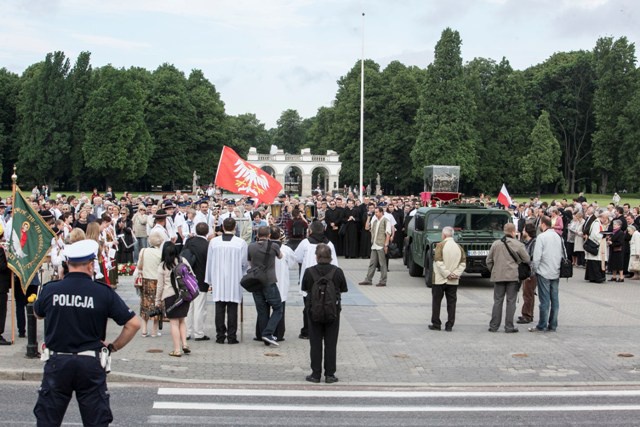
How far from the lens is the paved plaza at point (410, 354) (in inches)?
422

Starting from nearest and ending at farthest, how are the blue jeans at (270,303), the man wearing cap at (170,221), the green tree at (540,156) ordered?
the blue jeans at (270,303) → the man wearing cap at (170,221) → the green tree at (540,156)

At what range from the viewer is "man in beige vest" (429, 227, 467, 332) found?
1398cm

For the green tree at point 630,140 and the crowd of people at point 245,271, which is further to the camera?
the green tree at point 630,140

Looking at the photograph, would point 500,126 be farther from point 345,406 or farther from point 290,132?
point 290,132

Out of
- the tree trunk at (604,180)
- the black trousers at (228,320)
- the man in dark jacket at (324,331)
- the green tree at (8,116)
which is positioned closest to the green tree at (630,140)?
the tree trunk at (604,180)

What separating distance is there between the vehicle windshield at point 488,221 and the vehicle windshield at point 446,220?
261 millimetres

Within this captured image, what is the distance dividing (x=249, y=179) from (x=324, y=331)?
Answer: 11.2m

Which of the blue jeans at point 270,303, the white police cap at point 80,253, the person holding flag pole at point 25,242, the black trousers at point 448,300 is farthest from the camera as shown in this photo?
the black trousers at point 448,300

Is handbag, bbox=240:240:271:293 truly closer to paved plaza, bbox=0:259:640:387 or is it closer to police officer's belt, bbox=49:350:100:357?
paved plaza, bbox=0:259:640:387

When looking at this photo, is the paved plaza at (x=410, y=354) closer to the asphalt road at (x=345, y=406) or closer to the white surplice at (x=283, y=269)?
the asphalt road at (x=345, y=406)

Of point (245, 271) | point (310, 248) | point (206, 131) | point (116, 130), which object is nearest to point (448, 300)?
point (310, 248)

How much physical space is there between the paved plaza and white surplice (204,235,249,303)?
826 mm

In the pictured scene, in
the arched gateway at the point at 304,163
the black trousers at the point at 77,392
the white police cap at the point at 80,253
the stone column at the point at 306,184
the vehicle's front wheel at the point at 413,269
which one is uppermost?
the arched gateway at the point at 304,163

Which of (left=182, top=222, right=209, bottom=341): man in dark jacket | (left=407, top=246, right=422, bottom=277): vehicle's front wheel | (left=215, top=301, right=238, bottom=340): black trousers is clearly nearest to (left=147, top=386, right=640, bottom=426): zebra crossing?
(left=215, top=301, right=238, bottom=340): black trousers
